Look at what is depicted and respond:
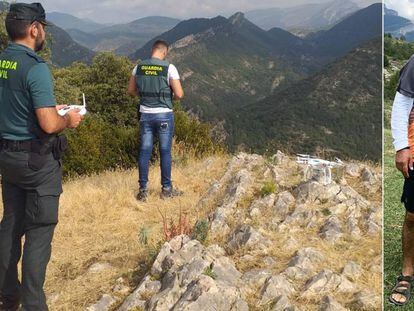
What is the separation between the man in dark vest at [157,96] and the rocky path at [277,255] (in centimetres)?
99

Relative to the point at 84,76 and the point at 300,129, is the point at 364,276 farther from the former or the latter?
the point at 300,129

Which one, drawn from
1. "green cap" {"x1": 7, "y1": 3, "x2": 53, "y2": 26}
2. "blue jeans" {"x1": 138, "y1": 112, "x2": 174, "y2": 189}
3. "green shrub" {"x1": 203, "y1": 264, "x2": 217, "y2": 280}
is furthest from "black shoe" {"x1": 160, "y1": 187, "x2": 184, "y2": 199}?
"green cap" {"x1": 7, "y1": 3, "x2": 53, "y2": 26}

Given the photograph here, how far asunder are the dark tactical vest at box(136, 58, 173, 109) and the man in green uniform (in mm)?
2763

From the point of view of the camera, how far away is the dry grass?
4.20m

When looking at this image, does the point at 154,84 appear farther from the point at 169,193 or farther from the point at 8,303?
the point at 8,303

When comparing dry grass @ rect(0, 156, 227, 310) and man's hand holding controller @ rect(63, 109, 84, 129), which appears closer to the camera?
man's hand holding controller @ rect(63, 109, 84, 129)

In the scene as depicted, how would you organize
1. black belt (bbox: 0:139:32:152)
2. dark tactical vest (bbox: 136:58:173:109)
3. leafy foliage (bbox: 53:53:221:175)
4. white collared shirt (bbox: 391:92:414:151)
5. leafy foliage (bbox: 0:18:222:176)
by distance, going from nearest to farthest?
black belt (bbox: 0:139:32:152) → white collared shirt (bbox: 391:92:414:151) → dark tactical vest (bbox: 136:58:173:109) → leafy foliage (bbox: 53:53:221:175) → leafy foliage (bbox: 0:18:222:176)

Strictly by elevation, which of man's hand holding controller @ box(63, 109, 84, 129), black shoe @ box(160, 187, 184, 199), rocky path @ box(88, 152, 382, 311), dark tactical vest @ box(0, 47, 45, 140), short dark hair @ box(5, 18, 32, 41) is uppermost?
short dark hair @ box(5, 18, 32, 41)

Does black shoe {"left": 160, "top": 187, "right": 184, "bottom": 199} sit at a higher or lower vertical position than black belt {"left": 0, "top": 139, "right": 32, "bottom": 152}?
lower

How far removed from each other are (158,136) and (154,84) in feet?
2.34

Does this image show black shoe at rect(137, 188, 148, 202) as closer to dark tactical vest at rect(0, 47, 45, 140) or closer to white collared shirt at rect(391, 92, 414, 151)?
dark tactical vest at rect(0, 47, 45, 140)

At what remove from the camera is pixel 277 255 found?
14.3ft

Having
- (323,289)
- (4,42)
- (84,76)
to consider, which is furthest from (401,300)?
(84,76)

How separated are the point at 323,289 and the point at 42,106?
8.07 feet
